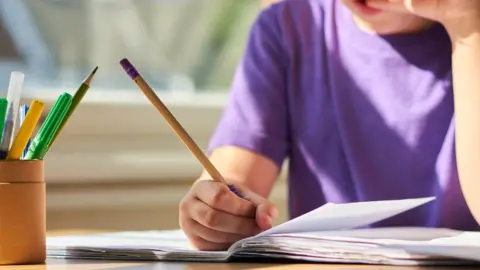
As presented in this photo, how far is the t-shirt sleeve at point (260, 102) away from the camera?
996mm

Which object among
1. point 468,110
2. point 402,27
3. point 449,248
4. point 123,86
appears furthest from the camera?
point 123,86

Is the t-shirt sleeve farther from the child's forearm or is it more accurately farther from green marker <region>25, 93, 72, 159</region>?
green marker <region>25, 93, 72, 159</region>

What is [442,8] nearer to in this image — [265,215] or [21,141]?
[265,215]

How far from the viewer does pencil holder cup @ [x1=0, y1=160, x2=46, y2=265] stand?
1.99 feet

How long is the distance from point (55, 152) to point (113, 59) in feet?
0.85

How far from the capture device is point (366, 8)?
911 millimetres

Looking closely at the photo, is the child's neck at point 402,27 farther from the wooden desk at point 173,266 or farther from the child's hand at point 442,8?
the wooden desk at point 173,266

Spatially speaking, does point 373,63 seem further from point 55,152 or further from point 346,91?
point 55,152

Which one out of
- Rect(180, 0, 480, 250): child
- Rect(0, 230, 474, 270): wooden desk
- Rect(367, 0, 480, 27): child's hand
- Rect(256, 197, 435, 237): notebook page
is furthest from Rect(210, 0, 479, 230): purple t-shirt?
Rect(0, 230, 474, 270): wooden desk

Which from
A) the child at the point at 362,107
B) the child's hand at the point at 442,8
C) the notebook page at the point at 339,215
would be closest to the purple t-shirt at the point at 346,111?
the child at the point at 362,107

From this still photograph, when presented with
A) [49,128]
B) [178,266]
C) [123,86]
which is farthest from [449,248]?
[123,86]

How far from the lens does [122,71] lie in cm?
142

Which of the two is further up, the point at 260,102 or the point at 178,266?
the point at 260,102

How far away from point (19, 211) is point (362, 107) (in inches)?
19.9
